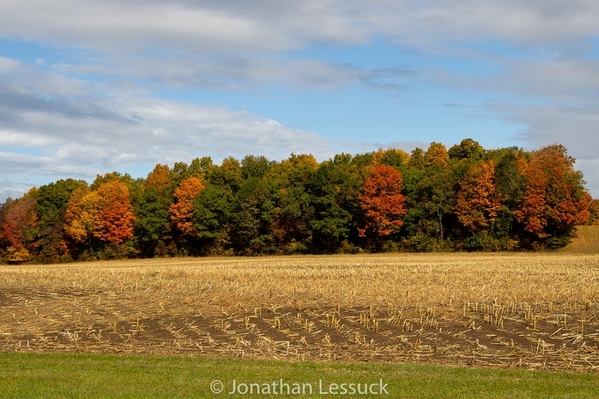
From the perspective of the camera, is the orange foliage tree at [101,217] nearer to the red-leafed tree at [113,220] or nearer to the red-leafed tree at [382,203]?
the red-leafed tree at [113,220]

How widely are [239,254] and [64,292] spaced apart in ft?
175

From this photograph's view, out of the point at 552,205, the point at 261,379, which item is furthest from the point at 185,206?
the point at 261,379

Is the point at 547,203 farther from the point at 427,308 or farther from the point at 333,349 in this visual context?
the point at 333,349

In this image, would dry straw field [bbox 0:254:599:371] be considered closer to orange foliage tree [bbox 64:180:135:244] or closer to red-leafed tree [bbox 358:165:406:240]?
red-leafed tree [bbox 358:165:406:240]

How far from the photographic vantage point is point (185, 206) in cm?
8625

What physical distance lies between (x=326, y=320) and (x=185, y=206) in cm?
6822

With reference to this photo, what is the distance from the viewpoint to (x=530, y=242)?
7319cm

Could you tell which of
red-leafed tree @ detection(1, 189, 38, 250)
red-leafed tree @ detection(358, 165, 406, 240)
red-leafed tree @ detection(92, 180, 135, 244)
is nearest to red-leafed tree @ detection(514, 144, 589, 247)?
red-leafed tree @ detection(358, 165, 406, 240)

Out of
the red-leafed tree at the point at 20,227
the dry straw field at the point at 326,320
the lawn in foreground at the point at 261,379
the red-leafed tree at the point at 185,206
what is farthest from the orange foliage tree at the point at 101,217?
the lawn in foreground at the point at 261,379

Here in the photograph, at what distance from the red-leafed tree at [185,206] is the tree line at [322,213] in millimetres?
152

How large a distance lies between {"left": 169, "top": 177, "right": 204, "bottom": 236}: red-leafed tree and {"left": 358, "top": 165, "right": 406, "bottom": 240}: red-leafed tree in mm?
23611

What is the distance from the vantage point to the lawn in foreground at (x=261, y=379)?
10789 millimetres

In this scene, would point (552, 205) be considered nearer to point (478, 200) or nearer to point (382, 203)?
point (478, 200)

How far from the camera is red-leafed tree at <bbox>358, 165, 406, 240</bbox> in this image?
77875mm
